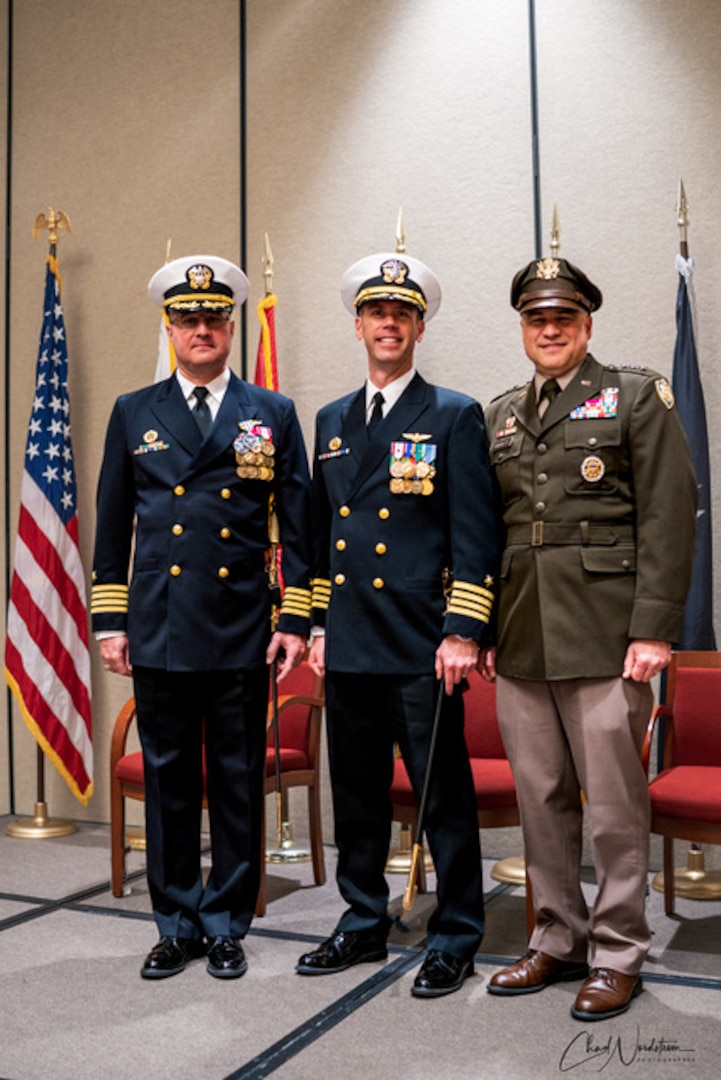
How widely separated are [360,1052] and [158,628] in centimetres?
109

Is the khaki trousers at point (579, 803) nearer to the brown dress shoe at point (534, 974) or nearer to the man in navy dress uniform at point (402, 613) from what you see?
the brown dress shoe at point (534, 974)

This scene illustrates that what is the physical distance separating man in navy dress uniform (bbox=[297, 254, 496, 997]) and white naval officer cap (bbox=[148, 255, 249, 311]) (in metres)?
0.34

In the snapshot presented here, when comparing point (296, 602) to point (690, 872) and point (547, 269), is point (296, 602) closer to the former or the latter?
point (547, 269)

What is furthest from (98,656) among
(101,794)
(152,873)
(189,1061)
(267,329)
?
(189,1061)

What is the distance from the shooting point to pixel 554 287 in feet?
8.77

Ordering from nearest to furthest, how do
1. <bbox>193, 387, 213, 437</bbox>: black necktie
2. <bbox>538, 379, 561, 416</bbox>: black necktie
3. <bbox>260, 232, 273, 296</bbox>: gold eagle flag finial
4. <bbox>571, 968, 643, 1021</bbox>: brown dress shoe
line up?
<bbox>571, 968, 643, 1021</bbox>: brown dress shoe < <bbox>538, 379, 561, 416</bbox>: black necktie < <bbox>193, 387, 213, 437</bbox>: black necktie < <bbox>260, 232, 273, 296</bbox>: gold eagle flag finial

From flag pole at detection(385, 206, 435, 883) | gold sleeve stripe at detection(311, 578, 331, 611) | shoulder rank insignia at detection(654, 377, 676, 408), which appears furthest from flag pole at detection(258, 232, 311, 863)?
shoulder rank insignia at detection(654, 377, 676, 408)

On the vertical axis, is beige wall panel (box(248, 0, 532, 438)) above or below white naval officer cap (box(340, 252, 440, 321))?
above

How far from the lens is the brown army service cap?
8.73 ft

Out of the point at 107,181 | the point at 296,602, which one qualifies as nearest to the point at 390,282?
the point at 296,602

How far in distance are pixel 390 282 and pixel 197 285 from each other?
0.51m

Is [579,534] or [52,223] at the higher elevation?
[52,223]

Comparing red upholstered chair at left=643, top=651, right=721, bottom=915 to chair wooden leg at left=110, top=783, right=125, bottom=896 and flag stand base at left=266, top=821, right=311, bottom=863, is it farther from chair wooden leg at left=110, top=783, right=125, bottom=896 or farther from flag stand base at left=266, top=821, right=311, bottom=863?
chair wooden leg at left=110, top=783, right=125, bottom=896

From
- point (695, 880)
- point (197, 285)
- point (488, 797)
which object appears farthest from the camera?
point (695, 880)
